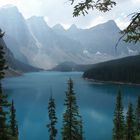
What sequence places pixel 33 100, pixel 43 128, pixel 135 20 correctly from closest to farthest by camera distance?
pixel 135 20 → pixel 43 128 → pixel 33 100

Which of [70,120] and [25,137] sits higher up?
[70,120]

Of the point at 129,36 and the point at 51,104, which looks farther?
the point at 51,104

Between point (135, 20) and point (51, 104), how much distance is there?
57390 mm

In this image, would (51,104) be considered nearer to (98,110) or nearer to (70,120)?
(70,120)

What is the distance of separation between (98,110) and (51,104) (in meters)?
87.2

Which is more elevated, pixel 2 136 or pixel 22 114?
pixel 2 136

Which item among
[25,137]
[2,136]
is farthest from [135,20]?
[25,137]

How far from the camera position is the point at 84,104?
170750 millimetres

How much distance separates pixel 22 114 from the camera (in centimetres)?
14438

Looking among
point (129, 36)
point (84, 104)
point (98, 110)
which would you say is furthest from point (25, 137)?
point (129, 36)

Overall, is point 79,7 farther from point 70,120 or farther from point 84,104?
point 84,104

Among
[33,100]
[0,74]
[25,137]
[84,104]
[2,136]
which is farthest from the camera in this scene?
[33,100]

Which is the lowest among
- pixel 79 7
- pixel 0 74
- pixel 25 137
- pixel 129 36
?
pixel 25 137

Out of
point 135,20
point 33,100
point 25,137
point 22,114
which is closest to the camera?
point 135,20
